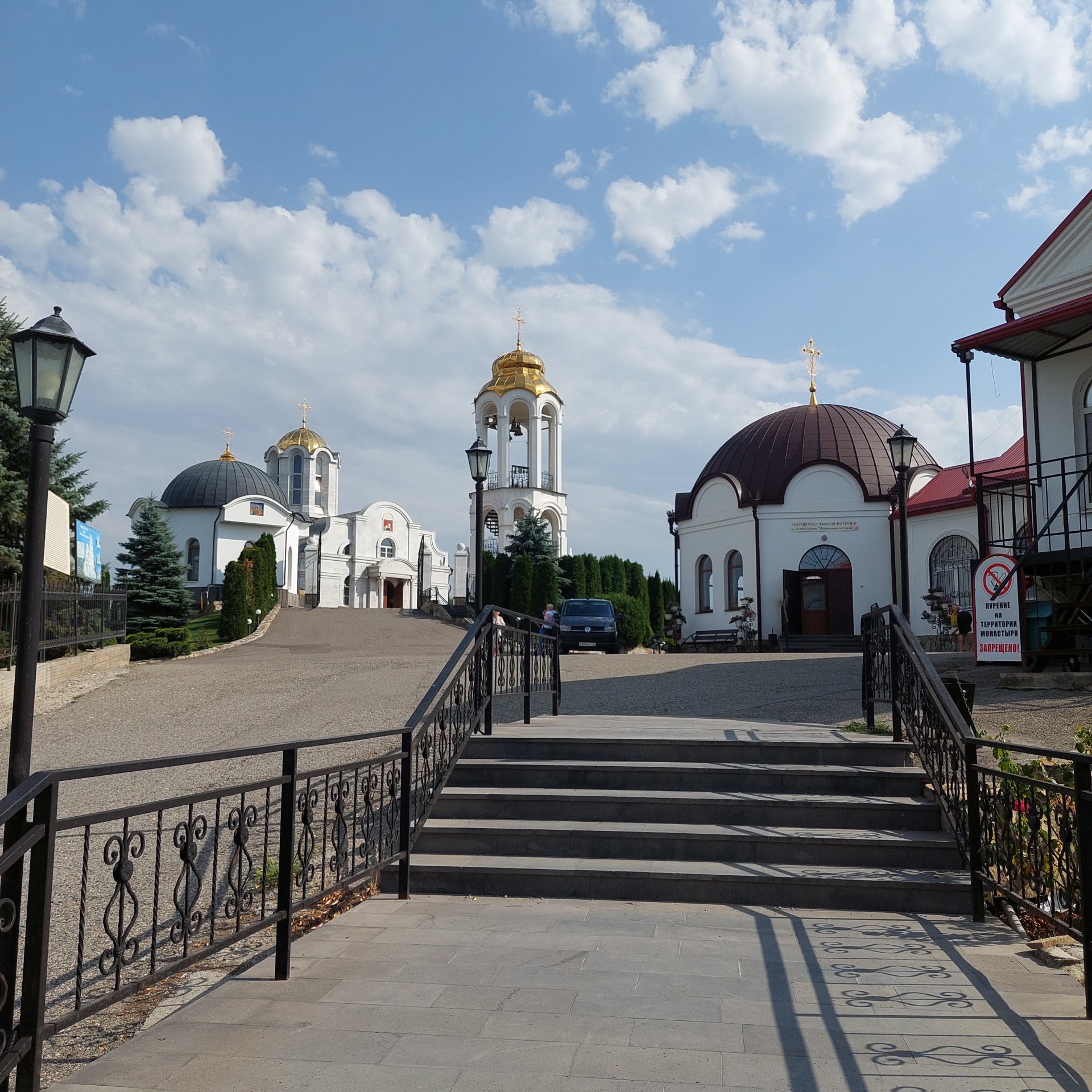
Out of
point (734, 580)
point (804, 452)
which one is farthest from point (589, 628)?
point (804, 452)

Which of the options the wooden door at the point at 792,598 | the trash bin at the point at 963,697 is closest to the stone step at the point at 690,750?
the trash bin at the point at 963,697

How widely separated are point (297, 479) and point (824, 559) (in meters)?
44.4

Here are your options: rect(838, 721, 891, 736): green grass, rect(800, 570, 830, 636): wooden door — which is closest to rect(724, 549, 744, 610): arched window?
rect(800, 570, 830, 636): wooden door

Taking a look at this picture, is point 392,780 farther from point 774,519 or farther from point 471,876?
point 774,519

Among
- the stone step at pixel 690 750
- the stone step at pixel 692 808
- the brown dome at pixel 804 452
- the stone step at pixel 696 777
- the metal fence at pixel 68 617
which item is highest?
the brown dome at pixel 804 452

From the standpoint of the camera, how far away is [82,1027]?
3998 mm

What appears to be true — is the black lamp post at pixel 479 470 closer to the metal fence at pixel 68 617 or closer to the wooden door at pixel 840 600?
the metal fence at pixel 68 617

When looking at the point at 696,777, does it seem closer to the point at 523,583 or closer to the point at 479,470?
the point at 479,470

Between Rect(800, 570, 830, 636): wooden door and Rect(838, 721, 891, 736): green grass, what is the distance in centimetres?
1960

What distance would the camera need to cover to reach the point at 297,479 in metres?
64.8

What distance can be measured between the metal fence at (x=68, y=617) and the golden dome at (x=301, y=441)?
46641mm

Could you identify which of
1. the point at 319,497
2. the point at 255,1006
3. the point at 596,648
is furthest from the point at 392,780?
the point at 319,497

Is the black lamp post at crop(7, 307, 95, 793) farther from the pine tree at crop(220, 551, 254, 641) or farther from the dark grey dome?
the dark grey dome

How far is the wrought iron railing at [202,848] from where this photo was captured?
2746 mm
